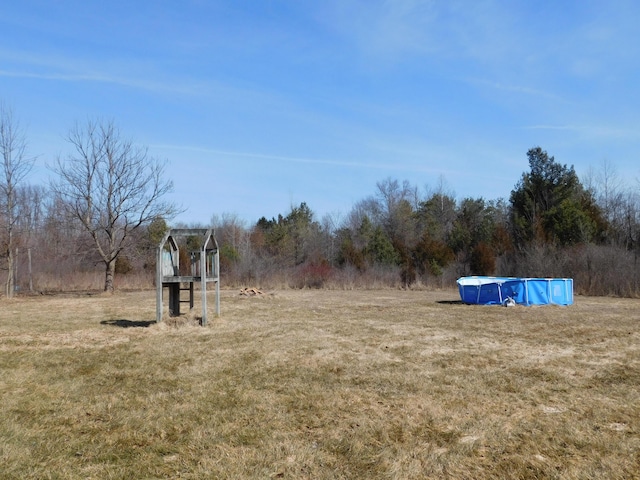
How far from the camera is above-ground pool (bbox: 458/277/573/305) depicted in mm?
15945

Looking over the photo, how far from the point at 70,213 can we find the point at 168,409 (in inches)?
728

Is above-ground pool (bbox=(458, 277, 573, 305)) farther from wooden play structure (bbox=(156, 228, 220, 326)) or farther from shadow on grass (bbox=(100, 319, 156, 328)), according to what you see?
shadow on grass (bbox=(100, 319, 156, 328))

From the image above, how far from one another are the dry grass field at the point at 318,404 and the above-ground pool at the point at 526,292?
20.3 feet

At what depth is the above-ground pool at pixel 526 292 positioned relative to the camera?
628 inches

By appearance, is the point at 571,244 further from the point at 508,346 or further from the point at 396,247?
the point at 508,346

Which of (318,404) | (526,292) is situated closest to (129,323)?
(318,404)

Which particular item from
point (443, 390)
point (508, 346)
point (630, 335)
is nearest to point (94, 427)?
point (443, 390)

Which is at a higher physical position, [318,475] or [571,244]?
[571,244]

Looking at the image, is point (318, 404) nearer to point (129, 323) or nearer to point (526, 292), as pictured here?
point (129, 323)

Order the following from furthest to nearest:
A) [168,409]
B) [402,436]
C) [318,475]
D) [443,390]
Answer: [443,390] < [168,409] < [402,436] < [318,475]

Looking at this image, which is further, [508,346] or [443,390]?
[508,346]

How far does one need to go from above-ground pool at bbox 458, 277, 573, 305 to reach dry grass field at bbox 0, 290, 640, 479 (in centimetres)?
618

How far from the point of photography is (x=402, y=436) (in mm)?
4039

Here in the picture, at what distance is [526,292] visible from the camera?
1593 centimetres
